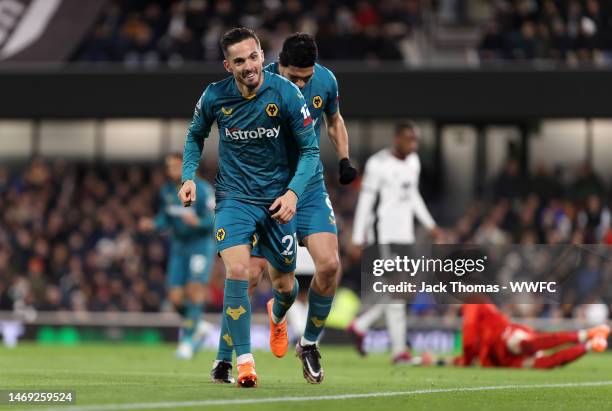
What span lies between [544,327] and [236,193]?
11448mm

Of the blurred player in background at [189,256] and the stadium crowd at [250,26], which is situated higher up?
the stadium crowd at [250,26]

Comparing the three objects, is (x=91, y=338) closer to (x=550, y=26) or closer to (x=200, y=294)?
(x=200, y=294)

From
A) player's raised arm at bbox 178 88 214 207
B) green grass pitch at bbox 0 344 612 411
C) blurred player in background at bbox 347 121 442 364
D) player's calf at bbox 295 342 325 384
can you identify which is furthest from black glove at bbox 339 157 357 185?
blurred player in background at bbox 347 121 442 364

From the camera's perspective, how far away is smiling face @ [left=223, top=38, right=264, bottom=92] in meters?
8.22

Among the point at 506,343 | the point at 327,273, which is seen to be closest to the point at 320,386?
the point at 327,273

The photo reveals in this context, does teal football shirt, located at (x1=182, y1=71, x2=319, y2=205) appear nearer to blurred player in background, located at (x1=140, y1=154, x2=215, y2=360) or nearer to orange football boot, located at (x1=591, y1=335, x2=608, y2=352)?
orange football boot, located at (x1=591, y1=335, x2=608, y2=352)

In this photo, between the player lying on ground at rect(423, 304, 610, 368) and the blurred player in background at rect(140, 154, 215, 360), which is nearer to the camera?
the player lying on ground at rect(423, 304, 610, 368)

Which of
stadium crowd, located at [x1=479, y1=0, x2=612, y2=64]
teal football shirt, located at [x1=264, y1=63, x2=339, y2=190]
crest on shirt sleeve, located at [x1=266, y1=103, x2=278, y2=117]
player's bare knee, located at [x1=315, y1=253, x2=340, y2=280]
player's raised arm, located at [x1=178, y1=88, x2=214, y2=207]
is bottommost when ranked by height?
player's bare knee, located at [x1=315, y1=253, x2=340, y2=280]

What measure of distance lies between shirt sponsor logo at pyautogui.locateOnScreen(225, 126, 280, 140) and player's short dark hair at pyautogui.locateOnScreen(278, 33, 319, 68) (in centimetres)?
91

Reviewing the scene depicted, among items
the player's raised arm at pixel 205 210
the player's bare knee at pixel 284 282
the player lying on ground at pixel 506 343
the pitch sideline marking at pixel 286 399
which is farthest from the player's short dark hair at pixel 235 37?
the player's raised arm at pixel 205 210

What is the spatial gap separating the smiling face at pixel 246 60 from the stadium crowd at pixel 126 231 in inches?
469

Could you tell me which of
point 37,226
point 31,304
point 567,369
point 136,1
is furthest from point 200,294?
point 136,1

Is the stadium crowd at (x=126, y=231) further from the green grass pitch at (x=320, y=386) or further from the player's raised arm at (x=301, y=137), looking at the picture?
the player's raised arm at (x=301, y=137)

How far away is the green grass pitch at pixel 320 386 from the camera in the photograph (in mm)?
7113
